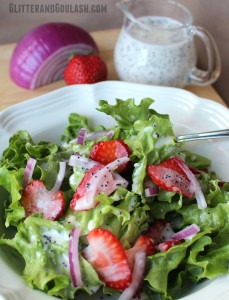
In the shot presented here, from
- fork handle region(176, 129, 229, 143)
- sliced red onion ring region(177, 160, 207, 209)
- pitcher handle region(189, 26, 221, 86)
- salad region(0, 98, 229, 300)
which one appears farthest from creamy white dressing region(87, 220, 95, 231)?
pitcher handle region(189, 26, 221, 86)

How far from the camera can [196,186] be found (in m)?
1.25

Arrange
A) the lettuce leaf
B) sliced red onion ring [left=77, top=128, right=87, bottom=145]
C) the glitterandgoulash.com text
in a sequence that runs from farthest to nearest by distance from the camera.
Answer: the glitterandgoulash.com text < sliced red onion ring [left=77, top=128, right=87, bottom=145] < the lettuce leaf

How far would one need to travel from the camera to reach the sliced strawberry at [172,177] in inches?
47.5

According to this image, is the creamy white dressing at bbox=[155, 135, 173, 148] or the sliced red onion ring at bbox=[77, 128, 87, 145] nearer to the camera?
the creamy white dressing at bbox=[155, 135, 173, 148]

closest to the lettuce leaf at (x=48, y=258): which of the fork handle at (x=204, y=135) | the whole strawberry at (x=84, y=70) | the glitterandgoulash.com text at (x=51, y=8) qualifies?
the fork handle at (x=204, y=135)

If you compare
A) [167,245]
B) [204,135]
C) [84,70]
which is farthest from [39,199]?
[84,70]

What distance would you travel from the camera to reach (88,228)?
115 cm

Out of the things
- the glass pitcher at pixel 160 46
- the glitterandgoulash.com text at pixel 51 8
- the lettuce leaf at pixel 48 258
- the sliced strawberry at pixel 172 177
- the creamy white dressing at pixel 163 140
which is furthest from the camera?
the glitterandgoulash.com text at pixel 51 8

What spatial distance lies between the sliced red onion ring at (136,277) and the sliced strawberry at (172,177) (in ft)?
0.57

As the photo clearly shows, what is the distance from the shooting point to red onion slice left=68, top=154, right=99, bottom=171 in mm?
1265

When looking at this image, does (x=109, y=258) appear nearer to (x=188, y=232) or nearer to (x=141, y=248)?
(x=141, y=248)

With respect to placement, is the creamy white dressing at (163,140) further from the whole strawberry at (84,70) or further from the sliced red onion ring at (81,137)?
the whole strawberry at (84,70)

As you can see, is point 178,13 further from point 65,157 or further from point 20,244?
point 20,244

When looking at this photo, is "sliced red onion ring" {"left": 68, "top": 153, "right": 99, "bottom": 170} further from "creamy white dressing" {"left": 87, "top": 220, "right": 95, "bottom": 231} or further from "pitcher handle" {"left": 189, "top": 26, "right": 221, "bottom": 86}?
"pitcher handle" {"left": 189, "top": 26, "right": 221, "bottom": 86}
